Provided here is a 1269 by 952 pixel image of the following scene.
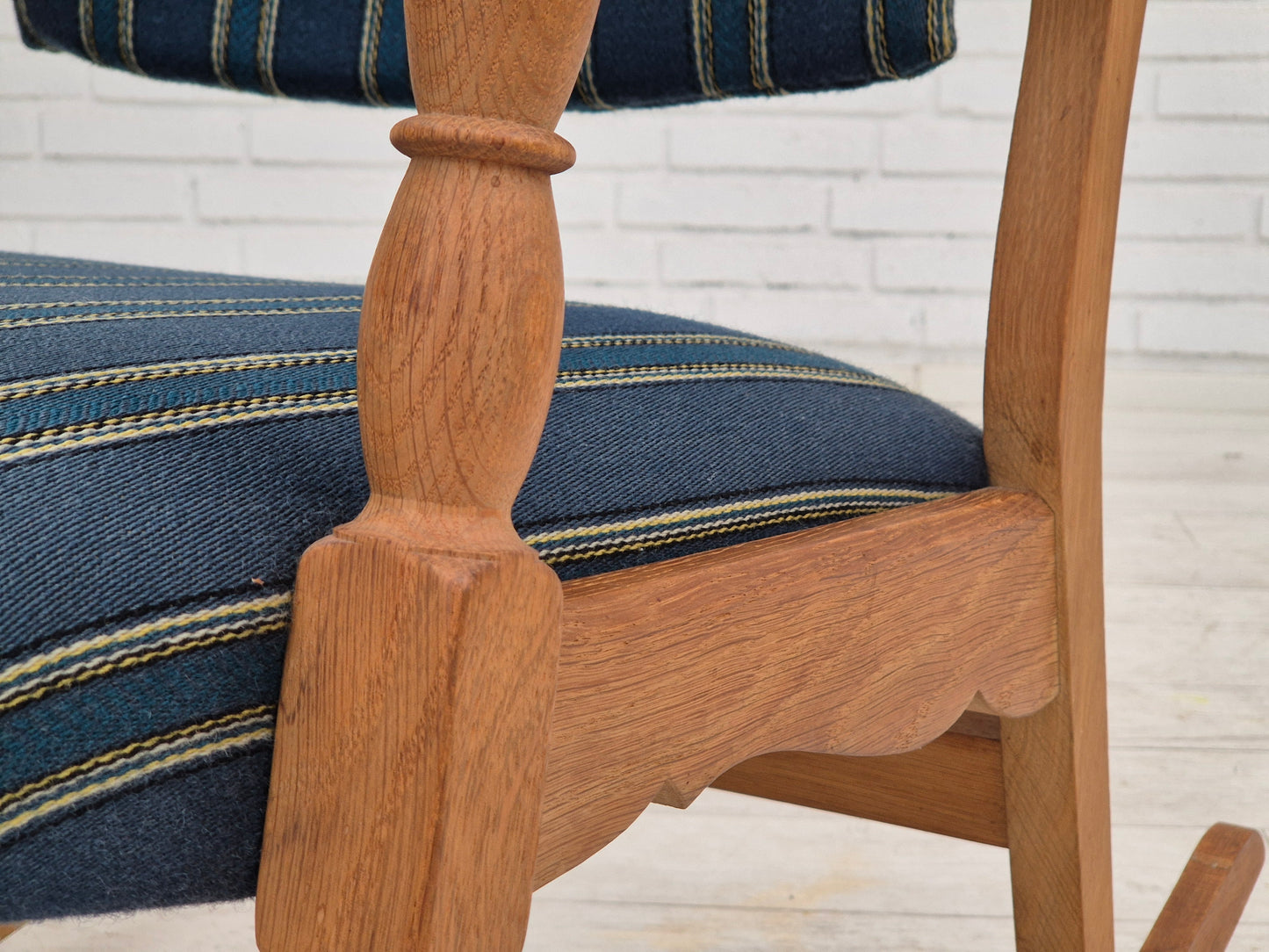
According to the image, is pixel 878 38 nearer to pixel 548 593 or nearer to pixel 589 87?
pixel 589 87

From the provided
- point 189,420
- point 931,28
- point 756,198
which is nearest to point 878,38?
point 931,28

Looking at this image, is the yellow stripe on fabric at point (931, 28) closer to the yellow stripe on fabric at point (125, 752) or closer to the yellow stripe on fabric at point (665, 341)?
the yellow stripe on fabric at point (665, 341)

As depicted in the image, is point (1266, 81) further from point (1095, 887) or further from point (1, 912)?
point (1, 912)

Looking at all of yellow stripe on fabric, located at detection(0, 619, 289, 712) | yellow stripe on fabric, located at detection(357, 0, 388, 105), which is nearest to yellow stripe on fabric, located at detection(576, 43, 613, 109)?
yellow stripe on fabric, located at detection(357, 0, 388, 105)

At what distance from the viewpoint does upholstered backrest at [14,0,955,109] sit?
0.52m

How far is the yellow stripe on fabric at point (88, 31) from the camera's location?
0.67m

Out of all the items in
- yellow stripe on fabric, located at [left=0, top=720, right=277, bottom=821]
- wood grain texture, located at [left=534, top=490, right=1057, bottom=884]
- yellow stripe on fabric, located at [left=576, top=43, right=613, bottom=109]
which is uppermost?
yellow stripe on fabric, located at [left=576, top=43, right=613, bottom=109]

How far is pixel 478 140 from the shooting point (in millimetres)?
205

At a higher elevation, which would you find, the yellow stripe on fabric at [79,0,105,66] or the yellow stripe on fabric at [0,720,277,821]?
the yellow stripe on fabric at [79,0,105,66]

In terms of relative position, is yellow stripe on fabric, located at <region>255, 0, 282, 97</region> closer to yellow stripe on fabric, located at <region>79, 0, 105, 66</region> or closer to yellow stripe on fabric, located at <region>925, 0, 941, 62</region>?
yellow stripe on fabric, located at <region>79, 0, 105, 66</region>

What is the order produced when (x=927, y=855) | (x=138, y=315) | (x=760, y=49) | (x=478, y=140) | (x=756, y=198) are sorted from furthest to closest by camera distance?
(x=756, y=198) < (x=927, y=855) < (x=760, y=49) < (x=138, y=315) < (x=478, y=140)

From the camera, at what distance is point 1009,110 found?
2.18m

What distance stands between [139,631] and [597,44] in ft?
1.46

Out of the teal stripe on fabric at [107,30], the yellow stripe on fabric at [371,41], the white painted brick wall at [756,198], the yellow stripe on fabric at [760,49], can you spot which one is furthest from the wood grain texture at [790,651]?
the white painted brick wall at [756,198]
